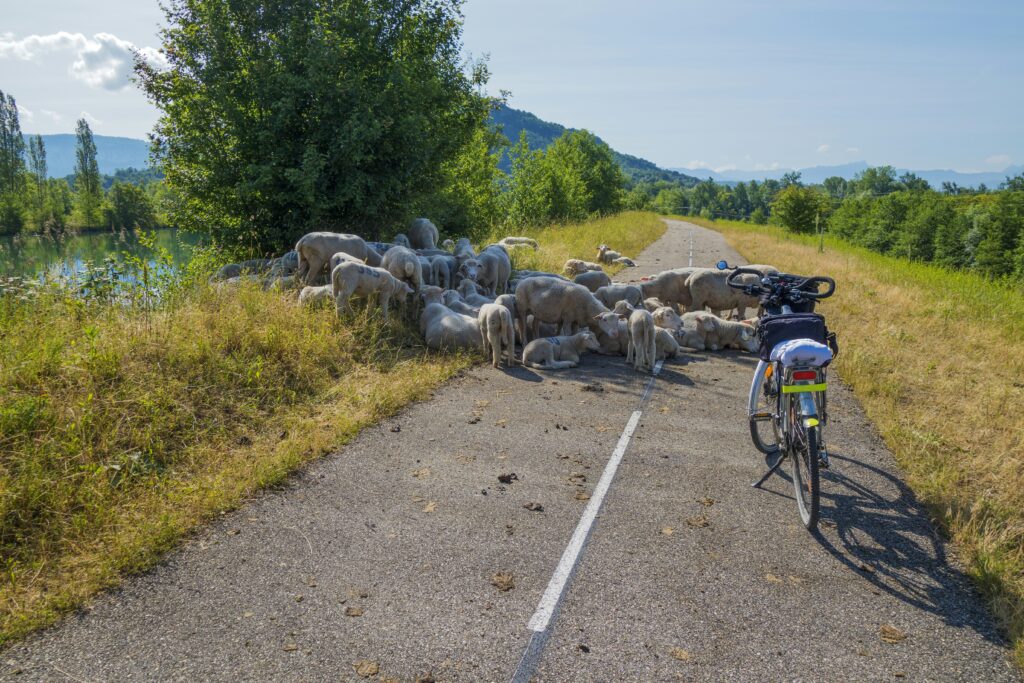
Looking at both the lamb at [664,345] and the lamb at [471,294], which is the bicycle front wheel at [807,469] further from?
the lamb at [471,294]

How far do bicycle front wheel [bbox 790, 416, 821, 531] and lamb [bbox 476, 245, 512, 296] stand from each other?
9202mm

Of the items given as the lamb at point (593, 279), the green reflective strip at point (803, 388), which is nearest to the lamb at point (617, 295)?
the lamb at point (593, 279)

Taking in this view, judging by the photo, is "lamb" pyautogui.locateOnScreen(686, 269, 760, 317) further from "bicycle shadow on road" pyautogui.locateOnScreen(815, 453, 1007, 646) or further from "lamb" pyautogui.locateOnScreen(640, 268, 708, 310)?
"bicycle shadow on road" pyautogui.locateOnScreen(815, 453, 1007, 646)

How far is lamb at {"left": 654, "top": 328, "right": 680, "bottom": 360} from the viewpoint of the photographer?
35.3 ft

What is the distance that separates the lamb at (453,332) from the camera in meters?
10.5

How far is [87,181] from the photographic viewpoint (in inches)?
1706

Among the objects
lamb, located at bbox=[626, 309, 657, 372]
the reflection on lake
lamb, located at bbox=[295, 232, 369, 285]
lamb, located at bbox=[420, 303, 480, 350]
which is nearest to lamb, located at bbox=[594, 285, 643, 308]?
lamb, located at bbox=[626, 309, 657, 372]

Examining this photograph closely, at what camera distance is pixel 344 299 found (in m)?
10.3

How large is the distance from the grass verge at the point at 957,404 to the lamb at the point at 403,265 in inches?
296

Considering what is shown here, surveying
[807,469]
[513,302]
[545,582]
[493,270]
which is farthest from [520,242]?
[545,582]

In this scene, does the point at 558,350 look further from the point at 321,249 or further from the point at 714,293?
the point at 321,249

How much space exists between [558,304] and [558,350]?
0.94 meters

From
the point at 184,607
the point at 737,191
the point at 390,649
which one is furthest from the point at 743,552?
the point at 737,191

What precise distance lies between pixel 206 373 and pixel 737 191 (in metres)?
212
